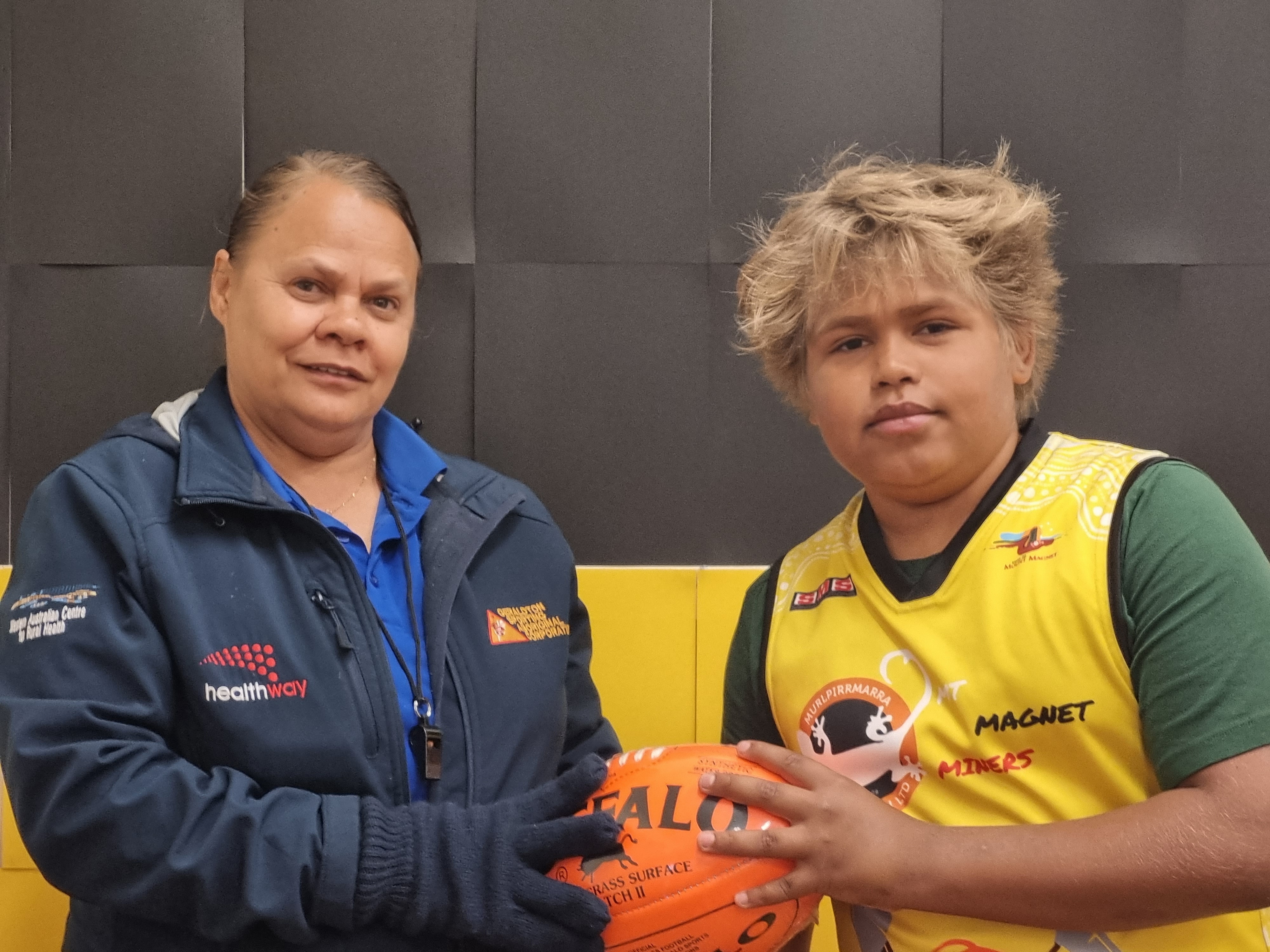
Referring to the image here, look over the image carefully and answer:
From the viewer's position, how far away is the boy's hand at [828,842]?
1.11 m

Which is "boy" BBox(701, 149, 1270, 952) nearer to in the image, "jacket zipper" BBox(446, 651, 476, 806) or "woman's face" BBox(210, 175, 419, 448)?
"jacket zipper" BBox(446, 651, 476, 806)

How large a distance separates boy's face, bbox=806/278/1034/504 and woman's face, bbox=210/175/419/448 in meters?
0.63

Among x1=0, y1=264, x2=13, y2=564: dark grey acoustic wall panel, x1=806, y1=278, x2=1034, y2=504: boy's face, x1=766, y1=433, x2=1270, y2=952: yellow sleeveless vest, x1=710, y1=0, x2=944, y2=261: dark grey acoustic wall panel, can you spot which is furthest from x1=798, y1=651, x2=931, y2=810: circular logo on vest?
x1=0, y1=264, x2=13, y2=564: dark grey acoustic wall panel

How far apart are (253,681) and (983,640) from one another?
2.81 feet

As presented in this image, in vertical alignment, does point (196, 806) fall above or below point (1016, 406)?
below

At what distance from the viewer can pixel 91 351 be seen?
1.90 m

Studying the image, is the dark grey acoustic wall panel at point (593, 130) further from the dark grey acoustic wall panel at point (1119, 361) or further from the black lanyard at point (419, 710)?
the black lanyard at point (419, 710)

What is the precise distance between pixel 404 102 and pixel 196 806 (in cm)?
129

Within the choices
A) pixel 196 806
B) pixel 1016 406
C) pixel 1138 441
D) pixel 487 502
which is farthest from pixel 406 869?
pixel 1138 441

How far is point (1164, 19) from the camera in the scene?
74.4 inches

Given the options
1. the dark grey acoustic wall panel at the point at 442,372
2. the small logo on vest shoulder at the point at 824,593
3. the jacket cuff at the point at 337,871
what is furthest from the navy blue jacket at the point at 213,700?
the dark grey acoustic wall panel at the point at 442,372

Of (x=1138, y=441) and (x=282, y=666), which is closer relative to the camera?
(x=282, y=666)

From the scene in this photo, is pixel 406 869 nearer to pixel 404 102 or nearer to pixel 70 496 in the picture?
pixel 70 496

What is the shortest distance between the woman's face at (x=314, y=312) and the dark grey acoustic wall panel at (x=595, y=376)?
0.44 meters
